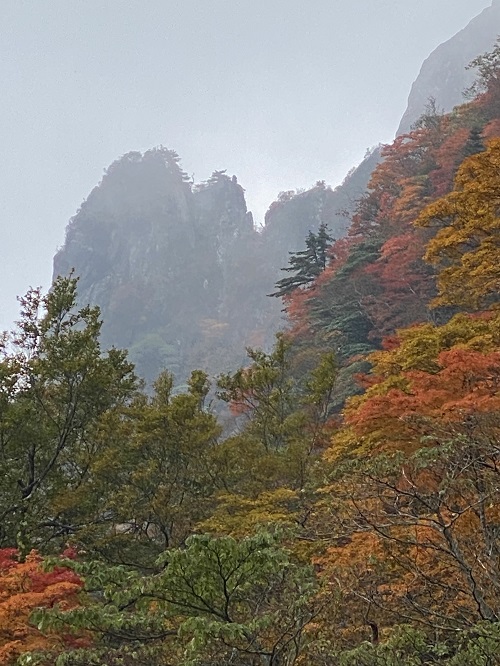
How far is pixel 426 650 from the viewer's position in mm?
3928

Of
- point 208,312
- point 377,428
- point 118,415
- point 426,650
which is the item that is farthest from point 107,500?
point 208,312

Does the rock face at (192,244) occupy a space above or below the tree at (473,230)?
above

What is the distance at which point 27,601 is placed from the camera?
5609 mm

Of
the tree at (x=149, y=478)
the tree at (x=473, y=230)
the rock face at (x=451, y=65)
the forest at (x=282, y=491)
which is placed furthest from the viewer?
the rock face at (x=451, y=65)

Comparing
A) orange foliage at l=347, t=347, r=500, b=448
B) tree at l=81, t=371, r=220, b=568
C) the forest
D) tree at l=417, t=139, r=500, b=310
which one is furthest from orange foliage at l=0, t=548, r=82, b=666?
tree at l=417, t=139, r=500, b=310

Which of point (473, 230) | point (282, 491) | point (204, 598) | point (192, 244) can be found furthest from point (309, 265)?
point (192, 244)

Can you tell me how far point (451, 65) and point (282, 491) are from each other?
236 ft

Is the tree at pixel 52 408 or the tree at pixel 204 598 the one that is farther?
the tree at pixel 52 408

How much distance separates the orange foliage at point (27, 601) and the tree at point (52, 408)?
12.9 feet

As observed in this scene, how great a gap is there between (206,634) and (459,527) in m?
3.32

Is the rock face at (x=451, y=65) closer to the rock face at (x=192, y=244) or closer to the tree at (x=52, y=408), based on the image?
the rock face at (x=192, y=244)

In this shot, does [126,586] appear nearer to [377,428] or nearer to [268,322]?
[377,428]

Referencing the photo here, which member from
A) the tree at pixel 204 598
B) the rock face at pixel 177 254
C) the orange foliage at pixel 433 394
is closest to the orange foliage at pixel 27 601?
the tree at pixel 204 598

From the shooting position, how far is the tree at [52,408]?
34.1ft
